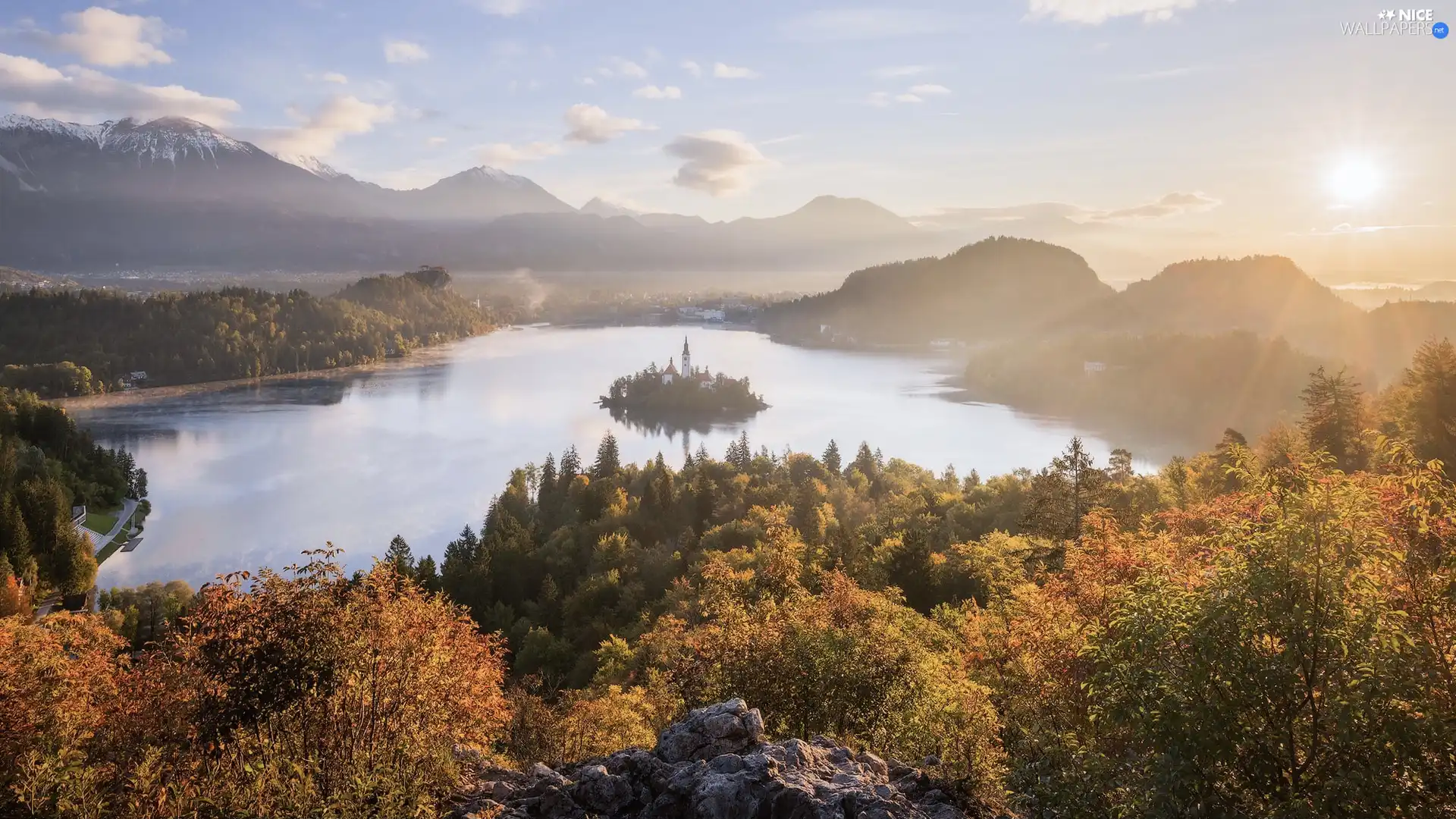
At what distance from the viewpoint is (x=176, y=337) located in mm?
82500

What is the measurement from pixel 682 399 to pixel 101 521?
141 ft

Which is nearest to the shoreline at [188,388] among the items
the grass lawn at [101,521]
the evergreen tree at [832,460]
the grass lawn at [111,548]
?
the grass lawn at [101,521]

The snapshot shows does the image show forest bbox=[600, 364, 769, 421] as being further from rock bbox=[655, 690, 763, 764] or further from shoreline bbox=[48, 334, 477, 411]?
rock bbox=[655, 690, 763, 764]

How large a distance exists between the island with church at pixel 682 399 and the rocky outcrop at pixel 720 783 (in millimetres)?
60024

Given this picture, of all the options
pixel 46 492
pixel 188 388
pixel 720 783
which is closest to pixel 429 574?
pixel 46 492

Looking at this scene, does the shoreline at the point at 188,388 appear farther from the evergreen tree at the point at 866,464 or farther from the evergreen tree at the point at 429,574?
the evergreen tree at the point at 866,464

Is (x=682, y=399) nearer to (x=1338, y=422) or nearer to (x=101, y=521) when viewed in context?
(x=101, y=521)

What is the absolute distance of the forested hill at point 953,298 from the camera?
13000 centimetres

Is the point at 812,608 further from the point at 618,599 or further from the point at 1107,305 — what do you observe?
the point at 1107,305

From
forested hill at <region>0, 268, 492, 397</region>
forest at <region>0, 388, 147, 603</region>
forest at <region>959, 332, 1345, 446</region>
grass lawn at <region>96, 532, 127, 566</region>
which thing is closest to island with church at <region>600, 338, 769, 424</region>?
forest at <region>959, 332, 1345, 446</region>

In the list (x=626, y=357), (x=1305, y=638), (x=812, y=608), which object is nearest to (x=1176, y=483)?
(x=812, y=608)

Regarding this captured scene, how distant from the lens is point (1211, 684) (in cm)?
402

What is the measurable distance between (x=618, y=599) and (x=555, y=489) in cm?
1633

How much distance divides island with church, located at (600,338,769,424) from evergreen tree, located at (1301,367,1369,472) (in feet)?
159
